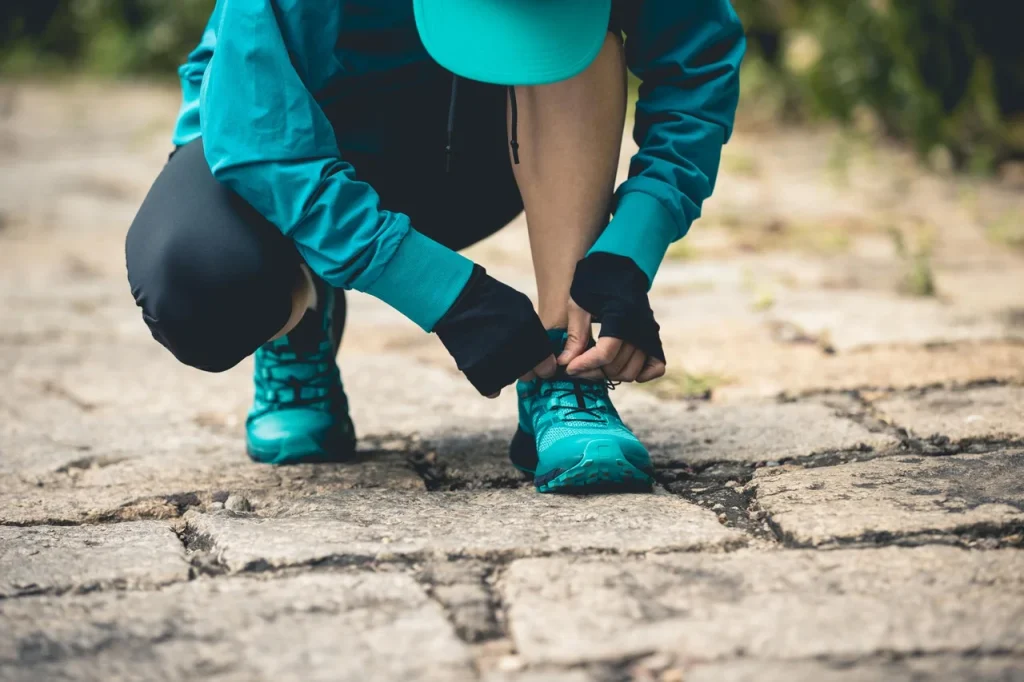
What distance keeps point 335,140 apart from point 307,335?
0.35m

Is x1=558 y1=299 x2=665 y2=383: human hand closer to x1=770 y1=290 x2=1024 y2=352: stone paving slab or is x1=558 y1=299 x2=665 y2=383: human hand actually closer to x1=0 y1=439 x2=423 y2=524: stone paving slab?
x1=0 y1=439 x2=423 y2=524: stone paving slab

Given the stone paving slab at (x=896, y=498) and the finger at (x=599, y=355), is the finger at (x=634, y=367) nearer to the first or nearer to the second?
the finger at (x=599, y=355)

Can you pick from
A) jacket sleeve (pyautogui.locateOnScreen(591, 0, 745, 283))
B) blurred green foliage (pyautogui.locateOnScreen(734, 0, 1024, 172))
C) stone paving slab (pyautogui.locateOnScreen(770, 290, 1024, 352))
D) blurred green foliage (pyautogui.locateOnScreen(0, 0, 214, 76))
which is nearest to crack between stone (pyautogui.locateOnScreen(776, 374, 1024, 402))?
stone paving slab (pyautogui.locateOnScreen(770, 290, 1024, 352))

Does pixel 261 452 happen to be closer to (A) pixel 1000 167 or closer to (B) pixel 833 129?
(A) pixel 1000 167

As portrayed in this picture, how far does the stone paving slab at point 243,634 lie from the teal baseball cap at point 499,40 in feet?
1.78

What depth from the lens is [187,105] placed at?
160 cm

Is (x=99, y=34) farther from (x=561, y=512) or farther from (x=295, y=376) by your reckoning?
(x=561, y=512)

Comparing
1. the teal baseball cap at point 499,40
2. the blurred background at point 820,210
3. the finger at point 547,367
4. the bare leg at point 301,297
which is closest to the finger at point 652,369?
the finger at point 547,367

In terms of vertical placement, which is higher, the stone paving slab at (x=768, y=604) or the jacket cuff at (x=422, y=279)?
the jacket cuff at (x=422, y=279)

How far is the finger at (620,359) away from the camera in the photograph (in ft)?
4.60

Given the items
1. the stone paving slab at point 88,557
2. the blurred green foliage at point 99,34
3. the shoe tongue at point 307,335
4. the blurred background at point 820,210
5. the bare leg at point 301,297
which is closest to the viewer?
the stone paving slab at point 88,557

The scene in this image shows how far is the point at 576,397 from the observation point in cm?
147

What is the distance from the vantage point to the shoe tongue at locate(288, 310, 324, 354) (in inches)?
65.0

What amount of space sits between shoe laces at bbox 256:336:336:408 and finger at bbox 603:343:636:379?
0.46m
